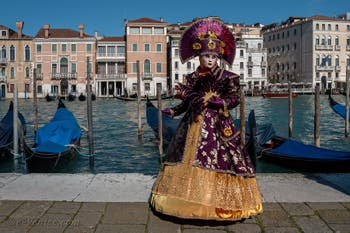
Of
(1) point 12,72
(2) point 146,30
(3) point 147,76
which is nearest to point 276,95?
(3) point 147,76

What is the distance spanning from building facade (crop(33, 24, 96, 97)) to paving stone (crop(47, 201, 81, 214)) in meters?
32.4

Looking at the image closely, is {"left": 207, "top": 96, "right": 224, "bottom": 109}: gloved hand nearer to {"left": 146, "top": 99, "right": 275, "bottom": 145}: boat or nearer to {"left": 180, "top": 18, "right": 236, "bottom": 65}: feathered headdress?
{"left": 180, "top": 18, "right": 236, "bottom": 65}: feathered headdress

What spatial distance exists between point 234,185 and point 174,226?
40cm

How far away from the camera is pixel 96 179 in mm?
3182

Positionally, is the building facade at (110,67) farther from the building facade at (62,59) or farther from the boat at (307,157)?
the boat at (307,157)

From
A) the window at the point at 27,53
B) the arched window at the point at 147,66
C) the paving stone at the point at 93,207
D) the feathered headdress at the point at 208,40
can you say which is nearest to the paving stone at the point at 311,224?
the feathered headdress at the point at 208,40

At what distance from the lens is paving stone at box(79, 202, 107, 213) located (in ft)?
8.03

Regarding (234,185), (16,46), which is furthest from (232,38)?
(16,46)

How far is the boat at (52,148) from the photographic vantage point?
5.97m

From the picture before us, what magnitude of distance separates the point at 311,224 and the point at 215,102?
83 centimetres

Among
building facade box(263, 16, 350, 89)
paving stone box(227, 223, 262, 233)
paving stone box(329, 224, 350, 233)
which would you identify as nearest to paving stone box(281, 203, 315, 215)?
paving stone box(329, 224, 350, 233)

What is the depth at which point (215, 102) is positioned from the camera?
2291 millimetres

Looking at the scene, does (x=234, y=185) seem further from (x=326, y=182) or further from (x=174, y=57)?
(x=174, y=57)

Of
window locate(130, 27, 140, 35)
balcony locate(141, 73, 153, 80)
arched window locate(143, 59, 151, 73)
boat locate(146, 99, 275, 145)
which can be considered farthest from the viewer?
arched window locate(143, 59, 151, 73)
